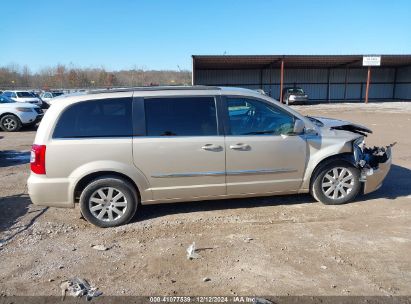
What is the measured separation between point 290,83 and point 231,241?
3630 cm

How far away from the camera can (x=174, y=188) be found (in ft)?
16.0

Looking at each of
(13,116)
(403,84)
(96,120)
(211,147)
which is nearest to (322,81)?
(403,84)

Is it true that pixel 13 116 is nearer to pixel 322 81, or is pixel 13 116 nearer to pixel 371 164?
pixel 371 164

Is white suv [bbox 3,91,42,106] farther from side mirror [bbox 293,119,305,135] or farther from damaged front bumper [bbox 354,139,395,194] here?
damaged front bumper [bbox 354,139,395,194]

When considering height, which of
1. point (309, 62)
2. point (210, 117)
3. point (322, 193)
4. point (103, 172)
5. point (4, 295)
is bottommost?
point (4, 295)

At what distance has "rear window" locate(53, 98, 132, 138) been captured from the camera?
15.0 feet

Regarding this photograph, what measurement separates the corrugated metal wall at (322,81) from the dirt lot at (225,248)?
32.4 meters

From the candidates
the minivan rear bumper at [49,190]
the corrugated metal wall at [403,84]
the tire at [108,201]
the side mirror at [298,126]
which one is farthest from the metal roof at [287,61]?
the minivan rear bumper at [49,190]

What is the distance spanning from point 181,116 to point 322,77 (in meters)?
37.1

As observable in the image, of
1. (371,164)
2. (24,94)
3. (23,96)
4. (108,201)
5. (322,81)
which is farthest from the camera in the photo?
(322,81)

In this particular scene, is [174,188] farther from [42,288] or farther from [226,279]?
[42,288]

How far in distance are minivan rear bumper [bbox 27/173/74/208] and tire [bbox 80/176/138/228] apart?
0.23m

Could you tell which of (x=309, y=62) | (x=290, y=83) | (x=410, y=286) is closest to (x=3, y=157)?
(x=410, y=286)

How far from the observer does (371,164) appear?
553 centimetres
